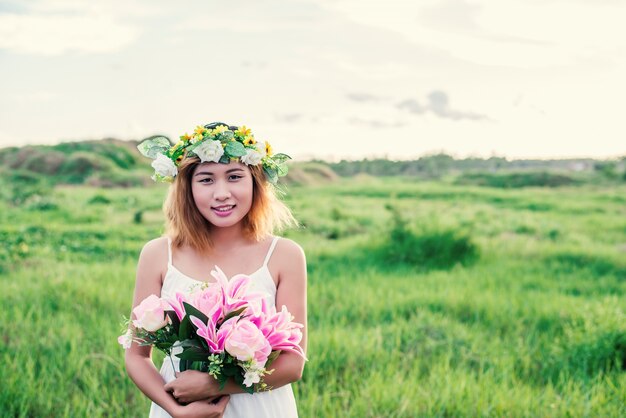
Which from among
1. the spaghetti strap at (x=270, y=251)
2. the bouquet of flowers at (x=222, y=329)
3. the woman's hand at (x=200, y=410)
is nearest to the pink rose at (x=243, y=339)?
the bouquet of flowers at (x=222, y=329)

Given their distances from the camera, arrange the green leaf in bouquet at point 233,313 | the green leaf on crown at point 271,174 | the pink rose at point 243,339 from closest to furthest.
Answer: the pink rose at point 243,339, the green leaf in bouquet at point 233,313, the green leaf on crown at point 271,174

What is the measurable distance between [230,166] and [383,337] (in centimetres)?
295

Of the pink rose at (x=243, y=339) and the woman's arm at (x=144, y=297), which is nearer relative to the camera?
the pink rose at (x=243, y=339)

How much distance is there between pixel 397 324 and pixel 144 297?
337cm

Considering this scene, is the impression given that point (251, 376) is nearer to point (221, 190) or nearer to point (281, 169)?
point (221, 190)

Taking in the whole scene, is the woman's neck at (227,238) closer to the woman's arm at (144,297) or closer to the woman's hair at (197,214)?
the woman's hair at (197,214)

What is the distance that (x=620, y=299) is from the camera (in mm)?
6625

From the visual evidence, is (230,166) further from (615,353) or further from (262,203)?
(615,353)

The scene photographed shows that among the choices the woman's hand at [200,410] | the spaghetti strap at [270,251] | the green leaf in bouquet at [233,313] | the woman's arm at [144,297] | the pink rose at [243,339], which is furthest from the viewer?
the spaghetti strap at [270,251]

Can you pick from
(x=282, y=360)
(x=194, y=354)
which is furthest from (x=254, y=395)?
(x=194, y=354)

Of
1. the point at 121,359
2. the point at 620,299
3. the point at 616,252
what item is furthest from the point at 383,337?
the point at 616,252

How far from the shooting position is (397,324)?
17.7 ft

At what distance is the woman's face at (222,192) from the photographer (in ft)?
7.63

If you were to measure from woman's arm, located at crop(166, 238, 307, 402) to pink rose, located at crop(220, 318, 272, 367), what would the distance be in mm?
230
